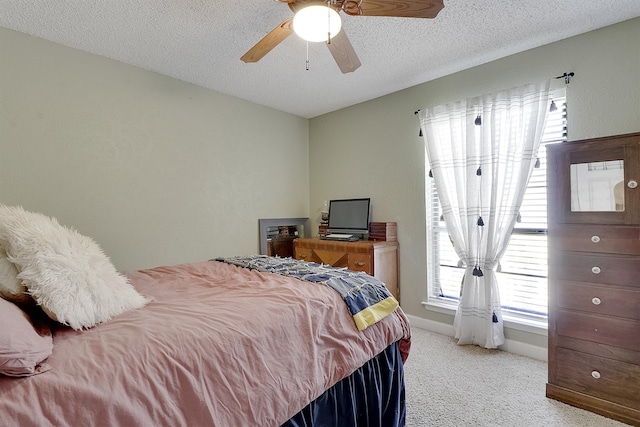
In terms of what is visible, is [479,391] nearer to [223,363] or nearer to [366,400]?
[366,400]

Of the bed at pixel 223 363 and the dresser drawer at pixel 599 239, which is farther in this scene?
the dresser drawer at pixel 599 239

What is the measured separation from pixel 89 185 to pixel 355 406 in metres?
2.48

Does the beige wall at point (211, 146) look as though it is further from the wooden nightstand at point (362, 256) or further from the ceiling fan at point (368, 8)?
the ceiling fan at point (368, 8)

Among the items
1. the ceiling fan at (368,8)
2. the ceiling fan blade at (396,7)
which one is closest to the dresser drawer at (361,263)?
the ceiling fan at (368,8)

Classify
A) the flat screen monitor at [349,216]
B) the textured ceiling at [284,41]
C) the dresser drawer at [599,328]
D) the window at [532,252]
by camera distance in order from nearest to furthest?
the dresser drawer at [599,328] → the textured ceiling at [284,41] → the window at [532,252] → the flat screen monitor at [349,216]

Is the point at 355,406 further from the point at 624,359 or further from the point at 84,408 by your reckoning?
the point at 624,359

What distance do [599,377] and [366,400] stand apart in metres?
1.38

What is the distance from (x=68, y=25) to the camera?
2.12m

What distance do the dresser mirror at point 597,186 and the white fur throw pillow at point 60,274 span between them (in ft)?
7.91

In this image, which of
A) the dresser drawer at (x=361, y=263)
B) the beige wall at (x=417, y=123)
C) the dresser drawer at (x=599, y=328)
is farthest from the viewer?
the dresser drawer at (x=361, y=263)

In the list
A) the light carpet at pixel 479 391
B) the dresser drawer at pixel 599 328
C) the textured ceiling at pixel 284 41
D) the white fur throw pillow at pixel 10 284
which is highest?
the textured ceiling at pixel 284 41

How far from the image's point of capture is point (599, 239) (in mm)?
1784

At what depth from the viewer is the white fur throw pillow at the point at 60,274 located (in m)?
1.03

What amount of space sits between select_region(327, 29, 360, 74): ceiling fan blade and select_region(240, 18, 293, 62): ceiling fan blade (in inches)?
9.6
